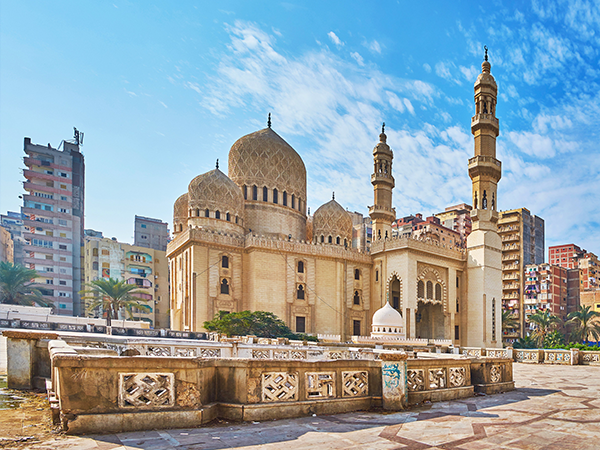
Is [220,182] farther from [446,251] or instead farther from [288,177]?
[446,251]

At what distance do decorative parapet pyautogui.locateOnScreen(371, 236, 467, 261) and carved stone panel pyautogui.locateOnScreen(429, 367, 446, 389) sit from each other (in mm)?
29544

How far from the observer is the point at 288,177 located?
4325cm

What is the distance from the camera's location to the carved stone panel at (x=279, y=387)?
592 cm

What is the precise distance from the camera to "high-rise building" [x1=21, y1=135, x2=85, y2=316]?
51.8 meters

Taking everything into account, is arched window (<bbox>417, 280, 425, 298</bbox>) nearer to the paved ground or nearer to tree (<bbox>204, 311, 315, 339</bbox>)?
tree (<bbox>204, 311, 315, 339</bbox>)

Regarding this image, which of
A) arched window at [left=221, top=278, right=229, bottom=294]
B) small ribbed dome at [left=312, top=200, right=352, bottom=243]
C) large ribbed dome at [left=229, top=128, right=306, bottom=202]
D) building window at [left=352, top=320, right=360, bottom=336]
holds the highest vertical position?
large ribbed dome at [left=229, top=128, right=306, bottom=202]

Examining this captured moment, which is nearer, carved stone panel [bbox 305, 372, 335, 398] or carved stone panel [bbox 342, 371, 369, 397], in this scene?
carved stone panel [bbox 305, 372, 335, 398]

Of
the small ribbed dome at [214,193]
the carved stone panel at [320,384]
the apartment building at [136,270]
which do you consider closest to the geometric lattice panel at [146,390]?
the carved stone panel at [320,384]

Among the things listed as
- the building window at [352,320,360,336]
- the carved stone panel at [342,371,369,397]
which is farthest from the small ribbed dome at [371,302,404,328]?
the carved stone panel at [342,371,369,397]

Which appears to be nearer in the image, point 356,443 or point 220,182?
point 356,443

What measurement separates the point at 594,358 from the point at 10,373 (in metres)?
22.0

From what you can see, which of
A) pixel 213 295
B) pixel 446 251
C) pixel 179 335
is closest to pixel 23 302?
pixel 213 295

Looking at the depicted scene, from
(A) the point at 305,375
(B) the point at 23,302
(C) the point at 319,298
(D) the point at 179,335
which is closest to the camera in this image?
(A) the point at 305,375

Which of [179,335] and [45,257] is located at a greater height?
[45,257]
